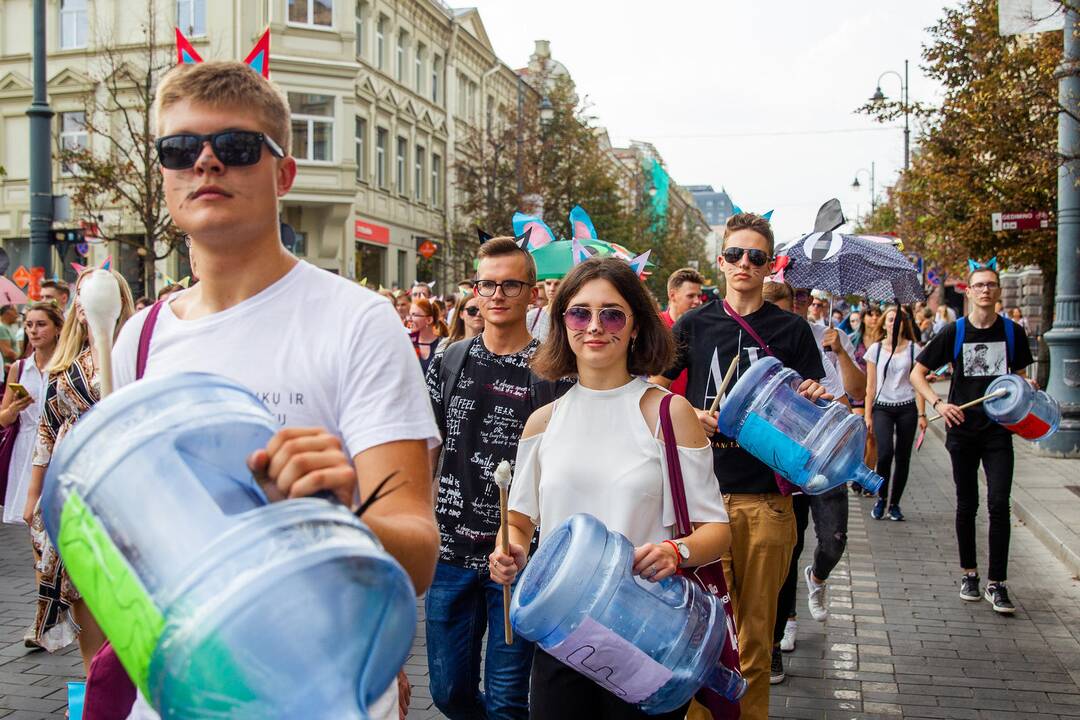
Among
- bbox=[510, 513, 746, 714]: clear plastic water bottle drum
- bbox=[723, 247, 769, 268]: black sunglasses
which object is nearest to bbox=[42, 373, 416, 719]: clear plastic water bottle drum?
bbox=[510, 513, 746, 714]: clear plastic water bottle drum

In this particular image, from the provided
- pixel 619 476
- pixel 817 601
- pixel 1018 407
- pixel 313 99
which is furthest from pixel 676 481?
pixel 313 99

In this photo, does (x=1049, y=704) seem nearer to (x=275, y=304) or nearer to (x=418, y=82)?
(x=275, y=304)

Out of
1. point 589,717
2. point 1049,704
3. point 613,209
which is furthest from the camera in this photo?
point 613,209

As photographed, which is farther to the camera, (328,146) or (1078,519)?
(328,146)

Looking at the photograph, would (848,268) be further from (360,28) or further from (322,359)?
(360,28)

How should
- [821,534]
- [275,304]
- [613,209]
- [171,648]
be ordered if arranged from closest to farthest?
[171,648] → [275,304] → [821,534] → [613,209]

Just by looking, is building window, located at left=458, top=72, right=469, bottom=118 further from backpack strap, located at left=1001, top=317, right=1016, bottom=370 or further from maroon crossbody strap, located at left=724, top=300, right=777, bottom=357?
maroon crossbody strap, located at left=724, top=300, right=777, bottom=357

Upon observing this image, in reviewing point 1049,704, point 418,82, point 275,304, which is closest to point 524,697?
point 275,304

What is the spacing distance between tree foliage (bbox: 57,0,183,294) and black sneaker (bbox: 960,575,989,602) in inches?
514

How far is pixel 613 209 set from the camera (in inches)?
1467

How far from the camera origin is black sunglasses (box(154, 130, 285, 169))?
6.26ft

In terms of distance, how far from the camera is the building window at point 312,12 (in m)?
31.1

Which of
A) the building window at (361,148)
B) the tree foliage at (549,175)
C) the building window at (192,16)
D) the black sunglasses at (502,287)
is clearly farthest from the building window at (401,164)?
the black sunglasses at (502,287)

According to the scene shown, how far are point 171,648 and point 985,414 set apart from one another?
6667 mm
